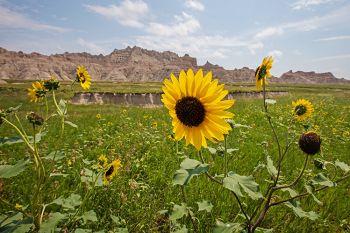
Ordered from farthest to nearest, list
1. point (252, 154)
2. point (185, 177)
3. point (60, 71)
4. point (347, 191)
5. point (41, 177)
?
1. point (60, 71)
2. point (252, 154)
3. point (347, 191)
4. point (41, 177)
5. point (185, 177)

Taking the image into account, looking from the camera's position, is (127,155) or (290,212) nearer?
(290,212)

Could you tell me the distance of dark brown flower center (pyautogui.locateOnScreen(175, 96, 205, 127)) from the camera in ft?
7.06

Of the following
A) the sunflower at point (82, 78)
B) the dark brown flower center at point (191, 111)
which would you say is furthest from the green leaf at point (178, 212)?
the sunflower at point (82, 78)

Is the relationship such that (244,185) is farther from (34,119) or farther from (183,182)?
(34,119)

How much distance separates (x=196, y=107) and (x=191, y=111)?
0.16 ft

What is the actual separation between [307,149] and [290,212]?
76.5 inches

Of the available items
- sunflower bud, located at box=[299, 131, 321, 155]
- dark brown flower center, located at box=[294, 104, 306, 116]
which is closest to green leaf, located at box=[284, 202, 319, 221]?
sunflower bud, located at box=[299, 131, 321, 155]

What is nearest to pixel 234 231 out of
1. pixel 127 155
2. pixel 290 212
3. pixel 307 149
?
pixel 307 149

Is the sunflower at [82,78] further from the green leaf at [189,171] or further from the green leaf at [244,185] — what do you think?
the green leaf at [244,185]

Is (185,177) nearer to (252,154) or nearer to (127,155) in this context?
(127,155)

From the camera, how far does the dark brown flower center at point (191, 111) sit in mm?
2150

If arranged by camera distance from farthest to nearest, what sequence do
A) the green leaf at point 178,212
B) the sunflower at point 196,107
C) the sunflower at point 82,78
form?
the sunflower at point 82,78 < the green leaf at point 178,212 < the sunflower at point 196,107

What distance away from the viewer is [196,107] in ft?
7.13

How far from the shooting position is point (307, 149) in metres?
2.16
